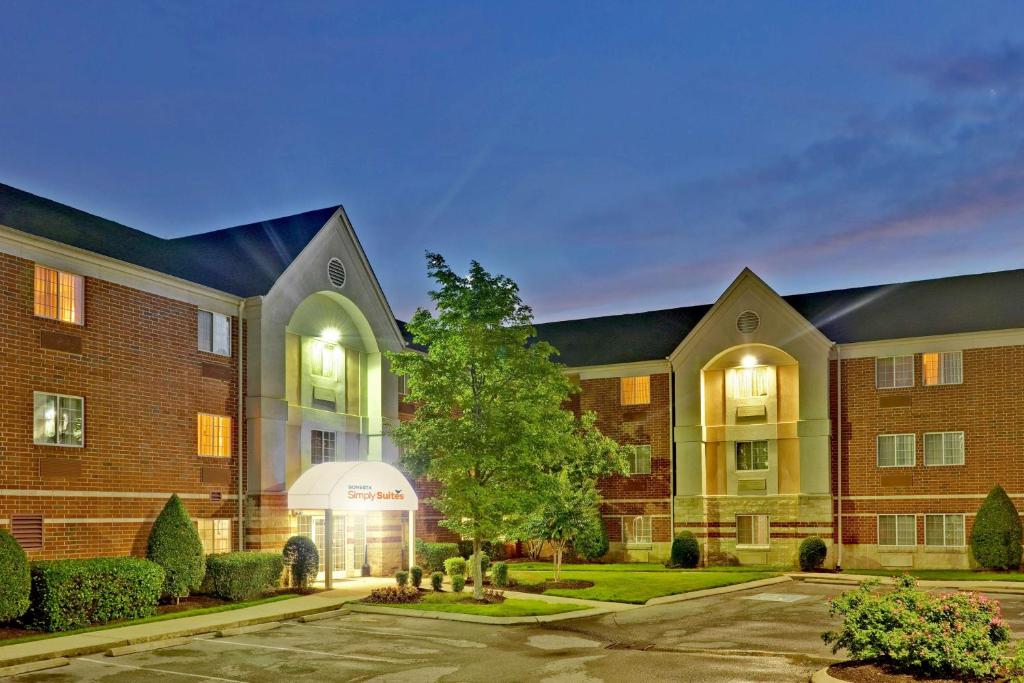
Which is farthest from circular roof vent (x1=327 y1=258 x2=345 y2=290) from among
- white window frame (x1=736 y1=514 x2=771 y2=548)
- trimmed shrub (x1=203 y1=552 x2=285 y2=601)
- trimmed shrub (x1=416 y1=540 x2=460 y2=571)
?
white window frame (x1=736 y1=514 x2=771 y2=548)

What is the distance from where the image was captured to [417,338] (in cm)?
2962

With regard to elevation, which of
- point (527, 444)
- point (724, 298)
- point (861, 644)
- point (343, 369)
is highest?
point (724, 298)

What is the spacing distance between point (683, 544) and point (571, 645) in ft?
74.2

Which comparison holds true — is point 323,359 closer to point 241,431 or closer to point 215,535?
point 241,431

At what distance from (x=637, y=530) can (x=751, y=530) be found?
529 centimetres

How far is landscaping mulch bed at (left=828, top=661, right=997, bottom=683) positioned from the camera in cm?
1367

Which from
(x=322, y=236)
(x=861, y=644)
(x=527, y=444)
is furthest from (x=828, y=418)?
(x=861, y=644)

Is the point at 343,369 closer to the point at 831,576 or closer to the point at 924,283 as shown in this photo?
the point at 831,576

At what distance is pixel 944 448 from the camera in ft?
132

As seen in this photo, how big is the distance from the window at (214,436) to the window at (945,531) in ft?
86.3

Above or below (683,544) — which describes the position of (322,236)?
above

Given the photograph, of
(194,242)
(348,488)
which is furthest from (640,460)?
(194,242)

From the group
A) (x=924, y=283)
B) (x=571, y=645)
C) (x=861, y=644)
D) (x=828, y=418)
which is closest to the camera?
(x=861, y=644)

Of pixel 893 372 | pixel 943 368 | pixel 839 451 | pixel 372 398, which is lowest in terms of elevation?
pixel 839 451
